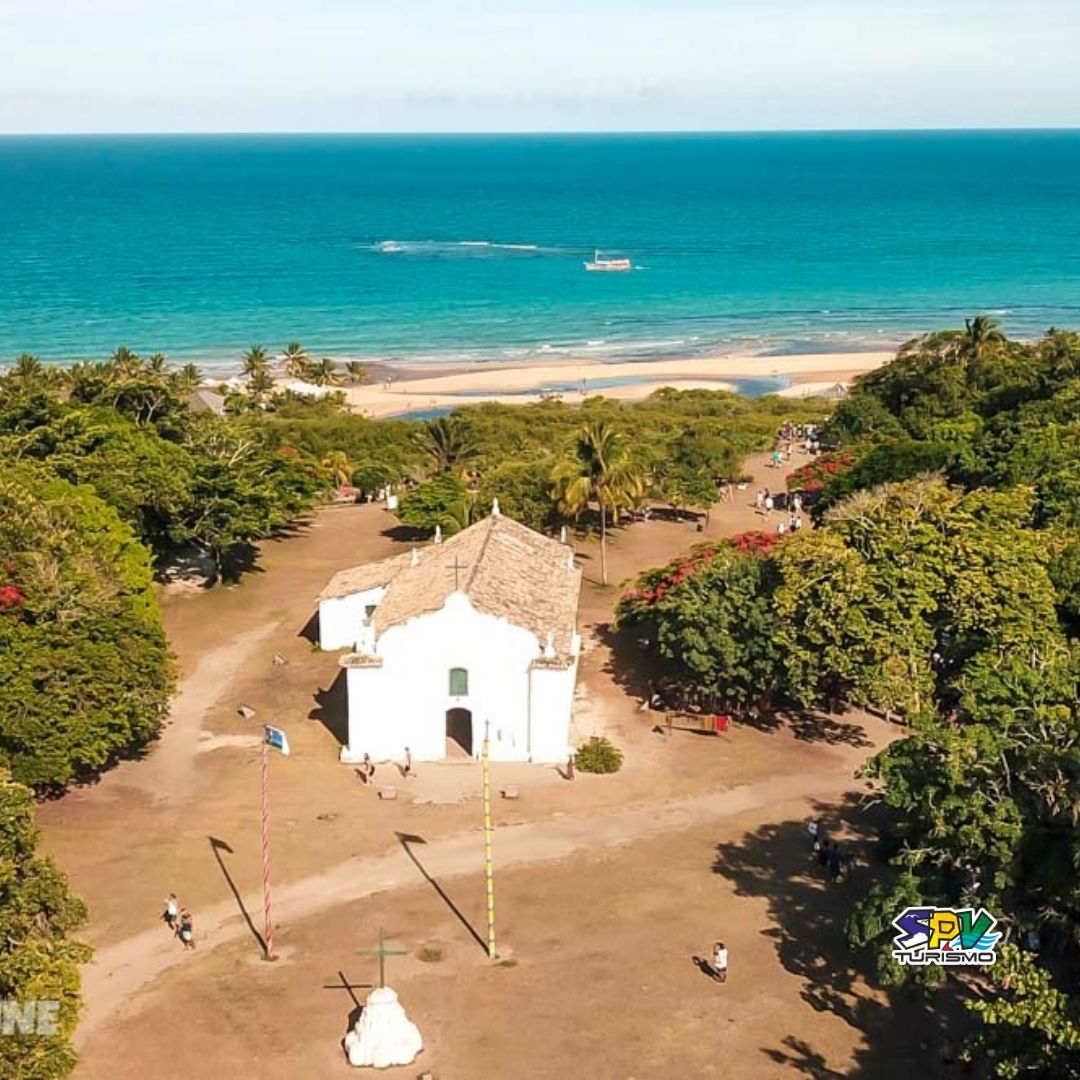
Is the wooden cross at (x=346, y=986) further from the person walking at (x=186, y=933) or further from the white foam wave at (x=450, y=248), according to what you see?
the white foam wave at (x=450, y=248)

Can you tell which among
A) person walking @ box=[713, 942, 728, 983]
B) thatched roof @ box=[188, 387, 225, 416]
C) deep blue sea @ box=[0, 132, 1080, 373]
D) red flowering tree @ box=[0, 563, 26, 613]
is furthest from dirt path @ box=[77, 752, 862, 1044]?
deep blue sea @ box=[0, 132, 1080, 373]

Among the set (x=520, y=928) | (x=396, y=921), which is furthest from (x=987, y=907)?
(x=396, y=921)

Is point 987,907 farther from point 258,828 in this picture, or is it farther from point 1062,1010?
point 258,828

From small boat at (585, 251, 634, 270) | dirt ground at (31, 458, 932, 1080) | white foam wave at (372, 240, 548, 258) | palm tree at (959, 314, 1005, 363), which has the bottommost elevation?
dirt ground at (31, 458, 932, 1080)

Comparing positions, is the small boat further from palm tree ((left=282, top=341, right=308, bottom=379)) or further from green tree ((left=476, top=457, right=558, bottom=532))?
green tree ((left=476, top=457, right=558, bottom=532))

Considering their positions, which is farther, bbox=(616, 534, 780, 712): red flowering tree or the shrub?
bbox=(616, 534, 780, 712): red flowering tree

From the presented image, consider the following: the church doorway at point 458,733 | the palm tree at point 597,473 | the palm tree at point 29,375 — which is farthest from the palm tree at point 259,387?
the church doorway at point 458,733
